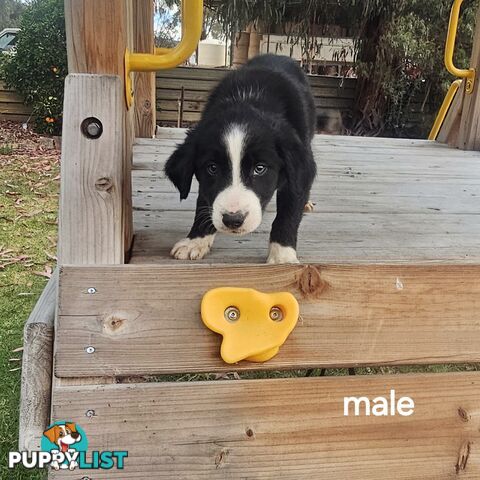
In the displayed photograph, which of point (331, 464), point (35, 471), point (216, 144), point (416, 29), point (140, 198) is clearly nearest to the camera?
point (331, 464)

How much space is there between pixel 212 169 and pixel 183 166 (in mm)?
125

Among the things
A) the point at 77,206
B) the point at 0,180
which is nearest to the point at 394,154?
the point at 77,206

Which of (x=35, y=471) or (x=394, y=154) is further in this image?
(x=394, y=154)

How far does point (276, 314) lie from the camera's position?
1.35m

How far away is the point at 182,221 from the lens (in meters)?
2.16

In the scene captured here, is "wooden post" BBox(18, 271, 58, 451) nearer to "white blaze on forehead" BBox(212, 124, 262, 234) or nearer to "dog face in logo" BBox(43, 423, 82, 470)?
"dog face in logo" BBox(43, 423, 82, 470)

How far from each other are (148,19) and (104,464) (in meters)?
3.12

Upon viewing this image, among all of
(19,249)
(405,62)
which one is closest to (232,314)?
(19,249)

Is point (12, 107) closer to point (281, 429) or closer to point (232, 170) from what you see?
point (232, 170)

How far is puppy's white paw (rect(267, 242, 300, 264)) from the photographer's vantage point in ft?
5.69

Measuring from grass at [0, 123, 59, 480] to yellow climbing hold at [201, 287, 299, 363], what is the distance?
1.03 m

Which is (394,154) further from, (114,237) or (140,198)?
(114,237)

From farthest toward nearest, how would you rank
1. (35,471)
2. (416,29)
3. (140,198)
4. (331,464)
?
(416,29) < (140,198) < (35,471) < (331,464)

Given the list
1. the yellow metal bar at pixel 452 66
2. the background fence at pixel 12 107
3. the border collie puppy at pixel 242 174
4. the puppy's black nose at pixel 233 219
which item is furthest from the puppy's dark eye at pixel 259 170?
the background fence at pixel 12 107
